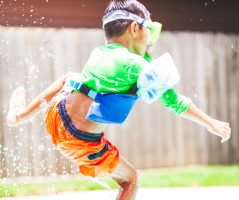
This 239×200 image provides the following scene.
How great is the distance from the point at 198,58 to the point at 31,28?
76.1 inches

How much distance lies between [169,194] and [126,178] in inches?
70.7

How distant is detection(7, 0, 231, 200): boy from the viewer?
277 centimetres

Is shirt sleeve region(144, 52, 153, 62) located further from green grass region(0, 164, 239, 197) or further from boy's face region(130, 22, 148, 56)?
green grass region(0, 164, 239, 197)

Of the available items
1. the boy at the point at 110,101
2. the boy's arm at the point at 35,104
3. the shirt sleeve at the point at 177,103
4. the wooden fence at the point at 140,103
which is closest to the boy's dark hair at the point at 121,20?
the boy at the point at 110,101

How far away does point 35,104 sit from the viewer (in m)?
3.21

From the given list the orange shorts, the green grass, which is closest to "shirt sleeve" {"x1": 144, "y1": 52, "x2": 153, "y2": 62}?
the orange shorts

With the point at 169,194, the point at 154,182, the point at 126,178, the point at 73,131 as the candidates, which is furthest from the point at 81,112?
the point at 154,182

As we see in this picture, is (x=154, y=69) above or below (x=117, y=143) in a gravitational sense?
above

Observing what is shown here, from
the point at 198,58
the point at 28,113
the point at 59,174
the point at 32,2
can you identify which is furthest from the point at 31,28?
the point at 28,113

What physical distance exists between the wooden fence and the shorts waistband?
285cm

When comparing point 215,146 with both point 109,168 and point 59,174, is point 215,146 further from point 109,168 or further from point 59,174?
point 109,168

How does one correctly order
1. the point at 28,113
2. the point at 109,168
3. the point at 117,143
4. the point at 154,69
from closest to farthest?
the point at 154,69 → the point at 109,168 → the point at 28,113 → the point at 117,143

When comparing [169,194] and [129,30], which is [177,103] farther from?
→ [169,194]

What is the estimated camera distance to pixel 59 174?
5.85 meters
